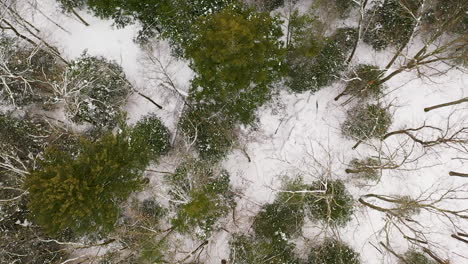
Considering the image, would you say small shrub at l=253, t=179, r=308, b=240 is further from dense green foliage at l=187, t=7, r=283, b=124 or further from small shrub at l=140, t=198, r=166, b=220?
dense green foliage at l=187, t=7, r=283, b=124

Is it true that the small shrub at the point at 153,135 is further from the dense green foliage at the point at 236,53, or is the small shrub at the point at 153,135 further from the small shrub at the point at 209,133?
the dense green foliage at the point at 236,53

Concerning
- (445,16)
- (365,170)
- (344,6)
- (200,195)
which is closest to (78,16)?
(200,195)

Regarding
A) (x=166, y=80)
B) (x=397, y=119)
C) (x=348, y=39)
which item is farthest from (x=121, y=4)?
(x=397, y=119)

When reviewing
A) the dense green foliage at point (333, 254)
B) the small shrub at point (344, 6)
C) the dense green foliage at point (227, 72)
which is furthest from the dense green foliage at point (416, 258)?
the small shrub at point (344, 6)

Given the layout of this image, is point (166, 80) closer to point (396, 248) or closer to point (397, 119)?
point (397, 119)

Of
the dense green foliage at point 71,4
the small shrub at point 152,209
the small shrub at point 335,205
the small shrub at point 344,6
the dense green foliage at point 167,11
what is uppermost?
the small shrub at point 344,6

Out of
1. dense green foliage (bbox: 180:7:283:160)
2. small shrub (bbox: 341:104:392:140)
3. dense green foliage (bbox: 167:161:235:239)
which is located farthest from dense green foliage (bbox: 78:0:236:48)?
small shrub (bbox: 341:104:392:140)
